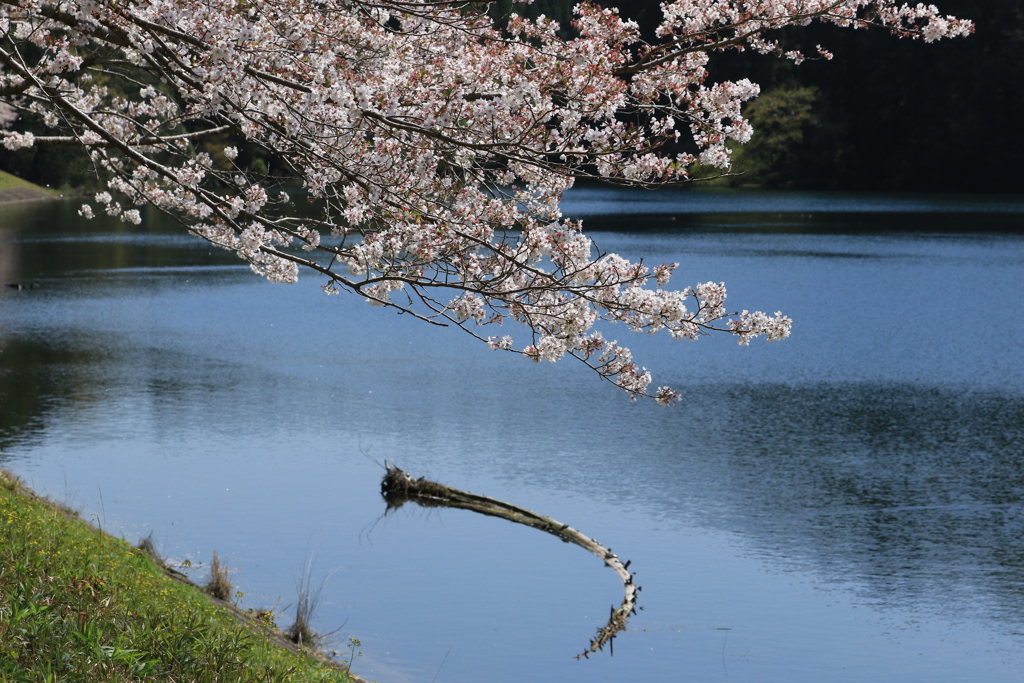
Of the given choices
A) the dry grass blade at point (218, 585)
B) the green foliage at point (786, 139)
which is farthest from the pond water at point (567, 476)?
the green foliage at point (786, 139)

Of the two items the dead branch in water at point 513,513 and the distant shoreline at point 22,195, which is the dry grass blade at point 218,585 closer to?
the dead branch in water at point 513,513

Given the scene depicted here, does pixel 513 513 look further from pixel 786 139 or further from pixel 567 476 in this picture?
pixel 786 139

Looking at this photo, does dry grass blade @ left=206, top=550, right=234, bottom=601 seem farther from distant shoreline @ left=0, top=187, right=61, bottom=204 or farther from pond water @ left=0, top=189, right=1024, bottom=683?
distant shoreline @ left=0, top=187, right=61, bottom=204

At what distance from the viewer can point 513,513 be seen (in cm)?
1388

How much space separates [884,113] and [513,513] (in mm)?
86514

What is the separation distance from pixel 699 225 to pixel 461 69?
52653 millimetres

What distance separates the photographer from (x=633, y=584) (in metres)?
12.1

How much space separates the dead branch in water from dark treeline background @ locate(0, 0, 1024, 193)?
65.1 m

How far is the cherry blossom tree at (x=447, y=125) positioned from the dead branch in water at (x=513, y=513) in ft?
11.7

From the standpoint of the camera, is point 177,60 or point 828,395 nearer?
point 177,60

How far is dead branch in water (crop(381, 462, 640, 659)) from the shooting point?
1135cm

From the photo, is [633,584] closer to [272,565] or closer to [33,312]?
[272,565]

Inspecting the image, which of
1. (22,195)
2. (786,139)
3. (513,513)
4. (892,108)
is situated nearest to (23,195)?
(22,195)

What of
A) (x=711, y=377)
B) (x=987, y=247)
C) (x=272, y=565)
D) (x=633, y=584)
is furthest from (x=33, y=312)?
(x=987, y=247)
